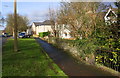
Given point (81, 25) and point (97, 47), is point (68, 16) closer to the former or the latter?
point (81, 25)

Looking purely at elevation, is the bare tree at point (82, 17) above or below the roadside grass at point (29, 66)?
above

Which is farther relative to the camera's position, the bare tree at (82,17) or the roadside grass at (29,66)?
the bare tree at (82,17)

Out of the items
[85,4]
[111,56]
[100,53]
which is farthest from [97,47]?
[85,4]

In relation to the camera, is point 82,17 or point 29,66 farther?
point 82,17

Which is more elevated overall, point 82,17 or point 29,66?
point 82,17

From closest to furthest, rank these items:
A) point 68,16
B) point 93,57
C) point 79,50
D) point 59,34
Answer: point 93,57, point 79,50, point 68,16, point 59,34

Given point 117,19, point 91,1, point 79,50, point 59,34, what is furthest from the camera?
point 59,34

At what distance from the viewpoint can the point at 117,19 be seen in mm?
5789

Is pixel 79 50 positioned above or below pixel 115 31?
below

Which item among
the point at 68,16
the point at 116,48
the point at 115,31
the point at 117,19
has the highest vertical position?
the point at 68,16

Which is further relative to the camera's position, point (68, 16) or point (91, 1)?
point (68, 16)

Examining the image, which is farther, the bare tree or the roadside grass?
the bare tree

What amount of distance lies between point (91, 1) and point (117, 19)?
5.62 meters

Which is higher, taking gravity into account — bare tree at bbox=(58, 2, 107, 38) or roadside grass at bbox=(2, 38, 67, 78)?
bare tree at bbox=(58, 2, 107, 38)
